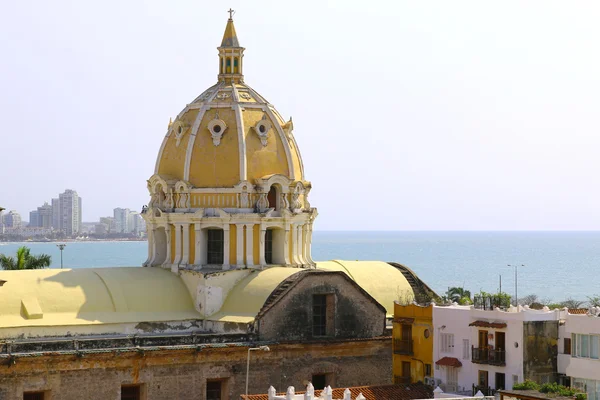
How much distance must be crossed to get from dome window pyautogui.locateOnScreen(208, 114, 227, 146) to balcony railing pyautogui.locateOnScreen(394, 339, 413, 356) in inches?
442

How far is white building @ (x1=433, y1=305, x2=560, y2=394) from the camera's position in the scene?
153ft

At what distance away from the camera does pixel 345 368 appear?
53.8 metres

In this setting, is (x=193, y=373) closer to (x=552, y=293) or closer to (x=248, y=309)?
(x=248, y=309)

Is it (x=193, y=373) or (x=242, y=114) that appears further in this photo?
(x=242, y=114)

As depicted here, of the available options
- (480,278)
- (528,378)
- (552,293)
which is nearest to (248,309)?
(528,378)

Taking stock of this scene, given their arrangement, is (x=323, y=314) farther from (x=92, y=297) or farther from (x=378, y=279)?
(x=92, y=297)

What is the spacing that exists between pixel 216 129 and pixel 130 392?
496 inches

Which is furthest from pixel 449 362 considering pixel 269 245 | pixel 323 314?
pixel 269 245

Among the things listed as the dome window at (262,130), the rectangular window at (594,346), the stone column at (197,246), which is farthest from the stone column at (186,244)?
the rectangular window at (594,346)

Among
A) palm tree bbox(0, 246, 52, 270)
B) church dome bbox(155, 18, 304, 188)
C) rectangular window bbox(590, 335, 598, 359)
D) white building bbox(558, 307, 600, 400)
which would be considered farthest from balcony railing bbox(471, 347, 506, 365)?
palm tree bbox(0, 246, 52, 270)

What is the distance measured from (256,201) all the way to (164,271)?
4775mm

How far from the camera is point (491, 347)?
48000 mm

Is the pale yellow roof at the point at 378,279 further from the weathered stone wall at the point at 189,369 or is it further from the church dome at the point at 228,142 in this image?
the church dome at the point at 228,142

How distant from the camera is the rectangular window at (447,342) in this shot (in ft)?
165
